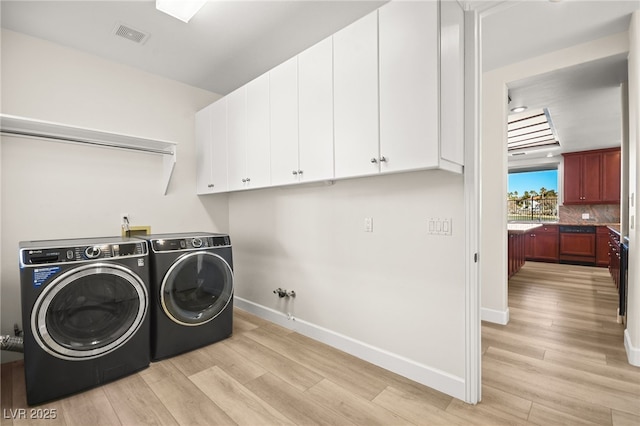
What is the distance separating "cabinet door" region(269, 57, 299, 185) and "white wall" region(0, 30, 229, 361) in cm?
140

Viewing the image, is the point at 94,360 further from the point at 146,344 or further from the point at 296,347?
the point at 296,347

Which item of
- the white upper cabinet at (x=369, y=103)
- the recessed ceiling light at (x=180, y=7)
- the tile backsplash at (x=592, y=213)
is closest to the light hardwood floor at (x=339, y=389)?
the white upper cabinet at (x=369, y=103)

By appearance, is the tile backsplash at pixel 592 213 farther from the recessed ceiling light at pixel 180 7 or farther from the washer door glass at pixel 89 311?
the washer door glass at pixel 89 311

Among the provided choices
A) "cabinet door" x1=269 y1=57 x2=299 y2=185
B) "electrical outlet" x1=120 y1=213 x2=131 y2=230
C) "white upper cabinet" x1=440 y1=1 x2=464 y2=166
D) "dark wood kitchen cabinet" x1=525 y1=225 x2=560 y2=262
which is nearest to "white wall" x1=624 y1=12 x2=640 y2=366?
"white upper cabinet" x1=440 y1=1 x2=464 y2=166

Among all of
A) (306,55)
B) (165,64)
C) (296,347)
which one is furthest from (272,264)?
(165,64)

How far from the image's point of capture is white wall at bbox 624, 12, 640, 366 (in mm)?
2195

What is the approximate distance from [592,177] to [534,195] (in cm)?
144

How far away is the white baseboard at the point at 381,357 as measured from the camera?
1878 mm

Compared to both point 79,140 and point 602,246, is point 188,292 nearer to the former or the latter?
point 79,140

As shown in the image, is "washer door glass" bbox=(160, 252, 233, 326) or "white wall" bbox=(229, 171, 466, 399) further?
"washer door glass" bbox=(160, 252, 233, 326)

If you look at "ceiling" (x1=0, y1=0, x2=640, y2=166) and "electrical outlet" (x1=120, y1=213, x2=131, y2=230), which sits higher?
"ceiling" (x1=0, y1=0, x2=640, y2=166)

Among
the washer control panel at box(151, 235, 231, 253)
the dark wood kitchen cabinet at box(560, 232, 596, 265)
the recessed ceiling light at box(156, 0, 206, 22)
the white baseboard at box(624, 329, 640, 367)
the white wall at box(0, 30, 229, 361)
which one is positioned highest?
the recessed ceiling light at box(156, 0, 206, 22)

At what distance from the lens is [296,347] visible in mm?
2520

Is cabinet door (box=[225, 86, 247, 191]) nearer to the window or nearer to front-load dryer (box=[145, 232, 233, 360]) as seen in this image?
front-load dryer (box=[145, 232, 233, 360])
